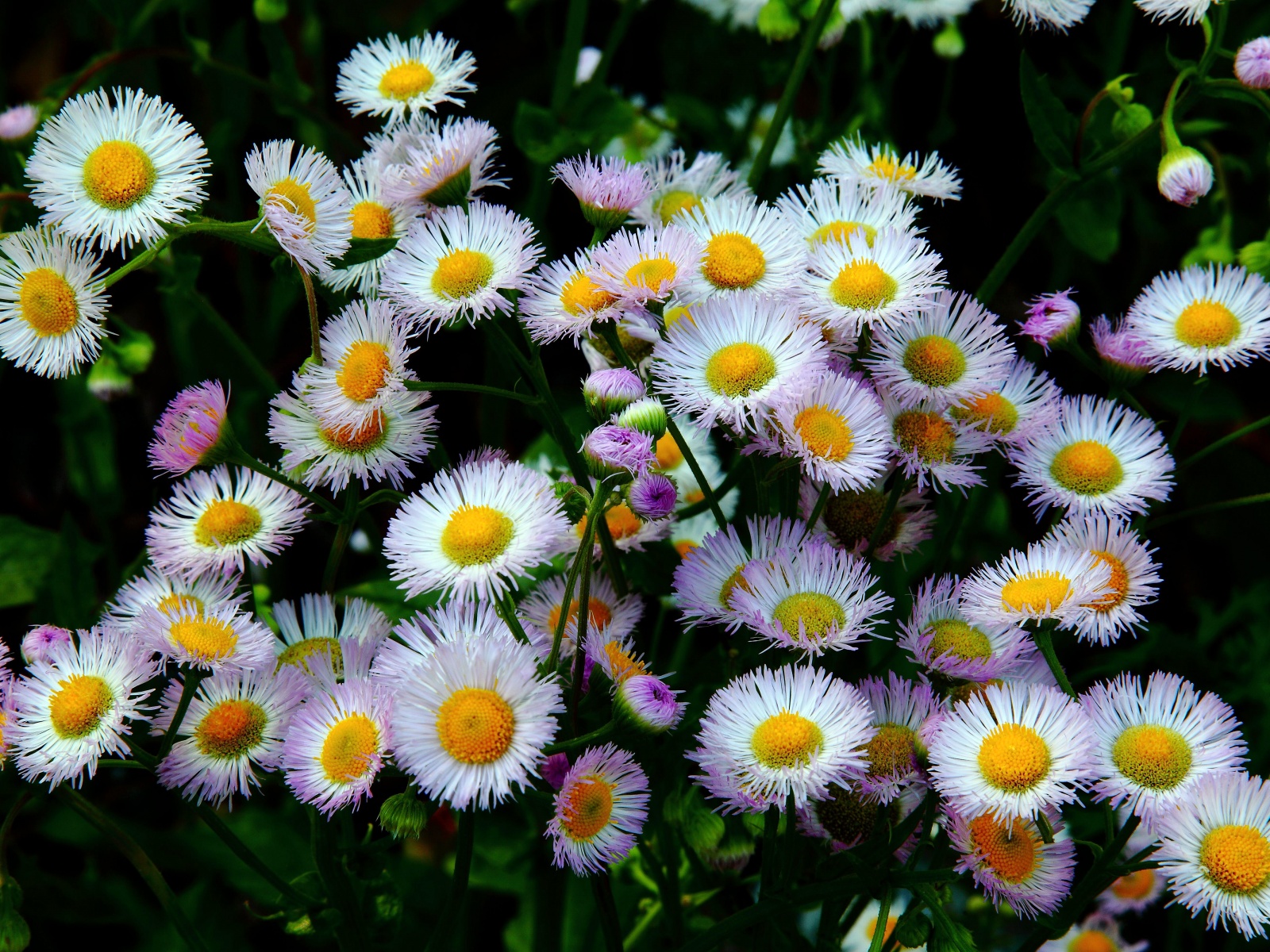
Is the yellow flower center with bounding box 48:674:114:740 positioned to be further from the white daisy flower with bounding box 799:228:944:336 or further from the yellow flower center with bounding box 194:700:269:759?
the white daisy flower with bounding box 799:228:944:336

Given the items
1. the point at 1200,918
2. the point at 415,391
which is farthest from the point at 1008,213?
the point at 415,391

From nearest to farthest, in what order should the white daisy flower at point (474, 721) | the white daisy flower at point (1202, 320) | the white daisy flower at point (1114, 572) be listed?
the white daisy flower at point (474, 721) → the white daisy flower at point (1114, 572) → the white daisy flower at point (1202, 320)

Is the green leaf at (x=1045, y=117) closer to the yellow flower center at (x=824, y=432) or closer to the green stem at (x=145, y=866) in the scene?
the yellow flower center at (x=824, y=432)

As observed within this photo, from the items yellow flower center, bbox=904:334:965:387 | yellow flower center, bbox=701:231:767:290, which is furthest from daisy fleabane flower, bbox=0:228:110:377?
yellow flower center, bbox=904:334:965:387

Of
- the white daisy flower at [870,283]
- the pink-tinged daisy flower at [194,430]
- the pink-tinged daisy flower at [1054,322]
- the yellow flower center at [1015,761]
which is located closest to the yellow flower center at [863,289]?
the white daisy flower at [870,283]

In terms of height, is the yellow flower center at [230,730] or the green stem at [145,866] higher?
the yellow flower center at [230,730]

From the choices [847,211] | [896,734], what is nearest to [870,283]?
[847,211]

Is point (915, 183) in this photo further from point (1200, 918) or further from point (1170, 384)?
point (1200, 918)

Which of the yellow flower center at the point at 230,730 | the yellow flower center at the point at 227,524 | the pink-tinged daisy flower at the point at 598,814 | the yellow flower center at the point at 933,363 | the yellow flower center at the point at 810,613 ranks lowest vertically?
the pink-tinged daisy flower at the point at 598,814
